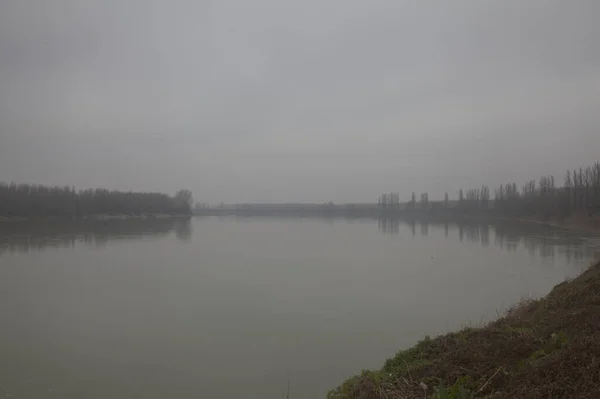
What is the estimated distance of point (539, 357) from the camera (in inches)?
135

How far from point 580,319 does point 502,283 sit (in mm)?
7424

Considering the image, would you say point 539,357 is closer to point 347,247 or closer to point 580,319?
point 580,319

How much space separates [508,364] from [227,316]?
18.3 feet

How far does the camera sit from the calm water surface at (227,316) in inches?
204

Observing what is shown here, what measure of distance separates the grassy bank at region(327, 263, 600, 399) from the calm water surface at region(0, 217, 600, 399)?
124 centimetres

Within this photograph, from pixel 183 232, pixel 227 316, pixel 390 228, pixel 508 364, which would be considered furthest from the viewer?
pixel 390 228

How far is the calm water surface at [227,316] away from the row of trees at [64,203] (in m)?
34.8

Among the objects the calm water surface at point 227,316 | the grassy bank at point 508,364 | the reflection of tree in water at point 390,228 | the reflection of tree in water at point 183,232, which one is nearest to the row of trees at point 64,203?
the reflection of tree in water at point 183,232

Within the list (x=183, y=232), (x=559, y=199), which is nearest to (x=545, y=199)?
(x=559, y=199)

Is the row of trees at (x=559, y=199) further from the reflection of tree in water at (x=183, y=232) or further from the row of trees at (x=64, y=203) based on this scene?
Result: the row of trees at (x=64, y=203)

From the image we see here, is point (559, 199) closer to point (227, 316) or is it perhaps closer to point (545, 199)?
point (545, 199)

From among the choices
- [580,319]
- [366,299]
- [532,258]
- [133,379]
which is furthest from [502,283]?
[133,379]

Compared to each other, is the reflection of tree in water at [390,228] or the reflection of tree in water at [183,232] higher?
the reflection of tree in water at [183,232]

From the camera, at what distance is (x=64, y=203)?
50094 mm
